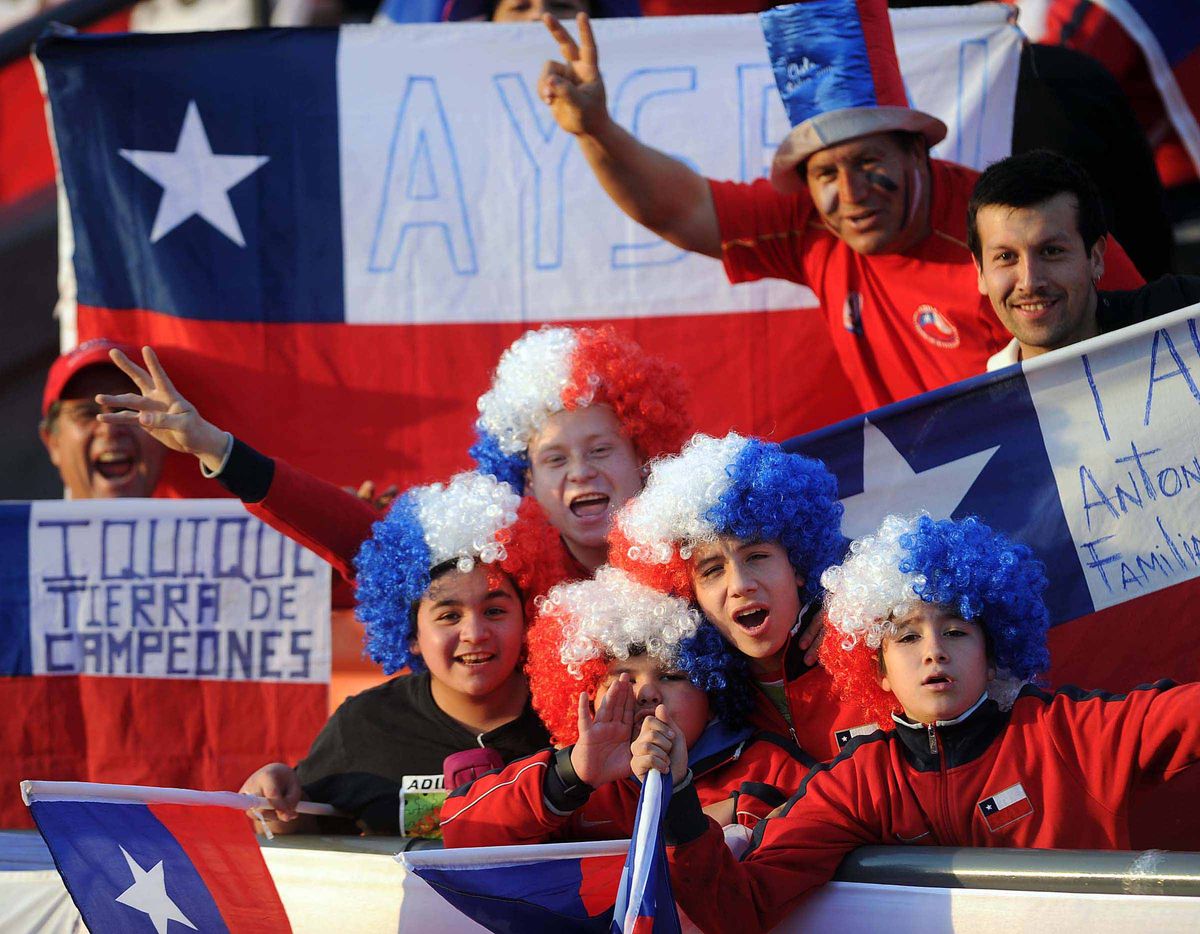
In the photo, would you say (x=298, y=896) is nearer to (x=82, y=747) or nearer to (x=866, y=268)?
(x=82, y=747)

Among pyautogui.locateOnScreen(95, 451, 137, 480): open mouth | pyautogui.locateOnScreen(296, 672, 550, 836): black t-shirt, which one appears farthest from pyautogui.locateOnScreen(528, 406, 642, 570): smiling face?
pyautogui.locateOnScreen(95, 451, 137, 480): open mouth

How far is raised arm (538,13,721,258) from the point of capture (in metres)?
4.08

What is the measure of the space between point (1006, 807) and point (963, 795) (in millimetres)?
68

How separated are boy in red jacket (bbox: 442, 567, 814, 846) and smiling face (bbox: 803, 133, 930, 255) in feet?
4.21

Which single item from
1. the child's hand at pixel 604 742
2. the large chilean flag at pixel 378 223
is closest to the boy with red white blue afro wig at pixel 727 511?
the child's hand at pixel 604 742

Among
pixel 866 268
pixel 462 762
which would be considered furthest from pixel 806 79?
pixel 462 762

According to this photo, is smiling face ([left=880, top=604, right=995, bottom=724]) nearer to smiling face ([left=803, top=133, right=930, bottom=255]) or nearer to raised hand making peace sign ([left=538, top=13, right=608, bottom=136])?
smiling face ([left=803, top=133, right=930, bottom=255])

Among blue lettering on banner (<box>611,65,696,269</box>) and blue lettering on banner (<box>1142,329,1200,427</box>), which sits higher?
blue lettering on banner (<box>611,65,696,269</box>)

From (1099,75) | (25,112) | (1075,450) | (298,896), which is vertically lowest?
(298,896)

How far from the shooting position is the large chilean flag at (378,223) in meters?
4.77

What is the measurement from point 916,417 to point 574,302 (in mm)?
1640

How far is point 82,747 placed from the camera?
417 centimetres

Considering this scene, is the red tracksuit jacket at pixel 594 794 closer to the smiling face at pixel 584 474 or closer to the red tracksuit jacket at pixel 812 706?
the red tracksuit jacket at pixel 812 706

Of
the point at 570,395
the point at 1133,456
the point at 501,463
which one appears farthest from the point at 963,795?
the point at 501,463
